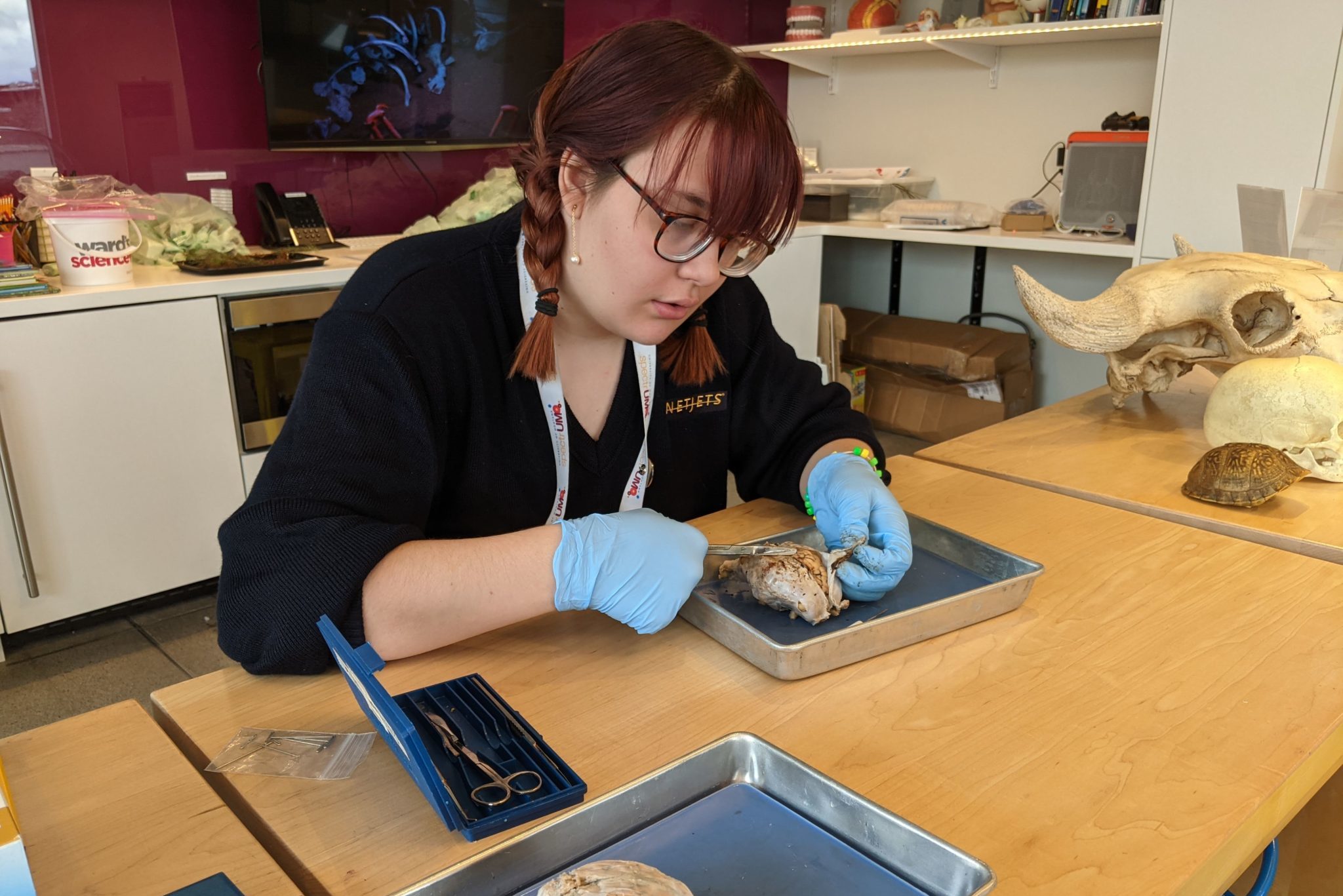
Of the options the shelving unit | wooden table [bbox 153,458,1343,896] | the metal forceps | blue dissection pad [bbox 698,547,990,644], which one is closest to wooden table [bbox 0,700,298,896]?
wooden table [bbox 153,458,1343,896]

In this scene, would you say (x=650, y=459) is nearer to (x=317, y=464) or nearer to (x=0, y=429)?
(x=317, y=464)

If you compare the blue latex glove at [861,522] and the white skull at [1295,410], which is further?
the white skull at [1295,410]

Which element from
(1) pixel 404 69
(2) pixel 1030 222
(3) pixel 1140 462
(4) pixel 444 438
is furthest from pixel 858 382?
(4) pixel 444 438

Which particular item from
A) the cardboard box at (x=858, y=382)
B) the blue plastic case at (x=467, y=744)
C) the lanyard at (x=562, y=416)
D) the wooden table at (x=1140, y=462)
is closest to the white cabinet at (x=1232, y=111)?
the cardboard box at (x=858, y=382)

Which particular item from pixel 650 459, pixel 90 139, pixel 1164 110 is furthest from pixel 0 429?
pixel 1164 110

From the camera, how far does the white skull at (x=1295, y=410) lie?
144cm

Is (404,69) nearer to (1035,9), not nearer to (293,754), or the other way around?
(1035,9)

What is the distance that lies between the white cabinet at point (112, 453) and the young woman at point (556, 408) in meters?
1.51

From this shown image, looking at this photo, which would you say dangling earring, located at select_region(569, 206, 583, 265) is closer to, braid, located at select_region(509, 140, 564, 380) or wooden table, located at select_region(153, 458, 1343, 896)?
braid, located at select_region(509, 140, 564, 380)

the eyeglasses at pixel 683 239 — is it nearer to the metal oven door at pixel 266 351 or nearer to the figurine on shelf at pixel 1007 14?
the metal oven door at pixel 266 351

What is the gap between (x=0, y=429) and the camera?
2.27m

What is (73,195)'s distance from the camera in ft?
8.41

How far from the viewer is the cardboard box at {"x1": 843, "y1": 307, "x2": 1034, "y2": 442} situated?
3844mm

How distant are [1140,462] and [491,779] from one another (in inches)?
48.3
